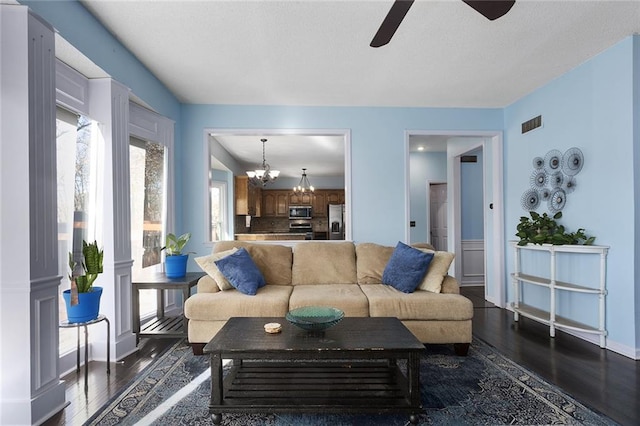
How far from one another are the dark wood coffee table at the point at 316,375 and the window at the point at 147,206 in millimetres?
1872

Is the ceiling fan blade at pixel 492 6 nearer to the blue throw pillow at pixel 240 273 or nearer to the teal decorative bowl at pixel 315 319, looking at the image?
the teal decorative bowl at pixel 315 319

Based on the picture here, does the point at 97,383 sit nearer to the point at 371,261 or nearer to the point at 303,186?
the point at 371,261

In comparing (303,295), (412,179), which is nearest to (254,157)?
(412,179)

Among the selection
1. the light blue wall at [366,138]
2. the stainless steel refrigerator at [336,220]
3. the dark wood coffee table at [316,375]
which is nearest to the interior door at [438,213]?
the light blue wall at [366,138]

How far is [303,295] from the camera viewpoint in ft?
9.53

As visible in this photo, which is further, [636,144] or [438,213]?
[438,213]

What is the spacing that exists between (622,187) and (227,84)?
3823mm

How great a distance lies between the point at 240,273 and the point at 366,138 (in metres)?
2.36

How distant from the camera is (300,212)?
947 centimetres

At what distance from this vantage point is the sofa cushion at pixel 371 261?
349 centimetres

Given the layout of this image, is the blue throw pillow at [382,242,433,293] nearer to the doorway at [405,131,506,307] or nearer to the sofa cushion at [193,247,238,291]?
the doorway at [405,131,506,307]

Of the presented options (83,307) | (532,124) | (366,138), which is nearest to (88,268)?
(83,307)

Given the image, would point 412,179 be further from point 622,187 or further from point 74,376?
point 74,376

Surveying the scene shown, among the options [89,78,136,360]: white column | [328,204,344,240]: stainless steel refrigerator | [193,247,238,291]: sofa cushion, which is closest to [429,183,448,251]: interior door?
[328,204,344,240]: stainless steel refrigerator
